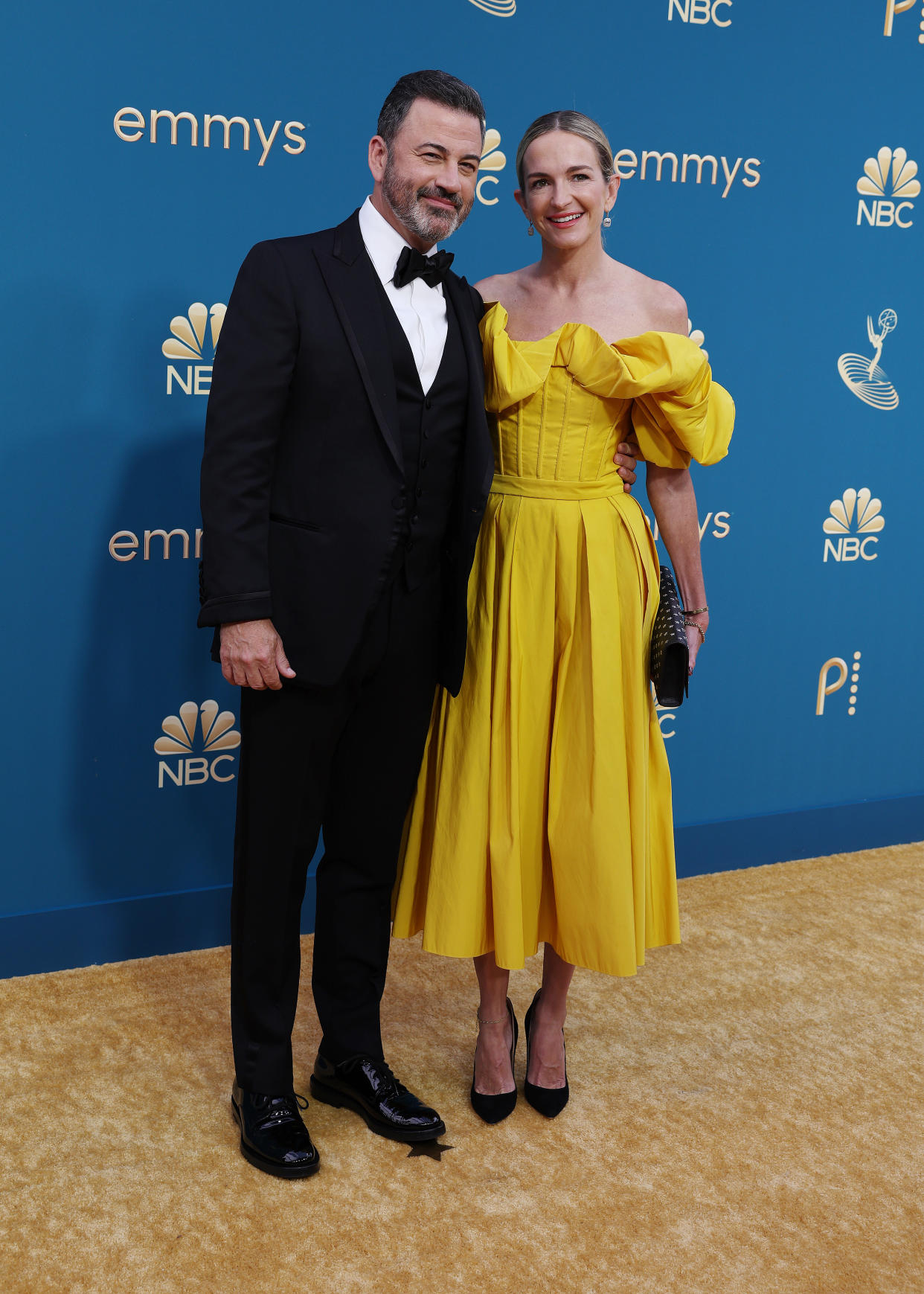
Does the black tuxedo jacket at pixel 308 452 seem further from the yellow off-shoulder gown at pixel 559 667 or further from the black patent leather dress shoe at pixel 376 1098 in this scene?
the black patent leather dress shoe at pixel 376 1098

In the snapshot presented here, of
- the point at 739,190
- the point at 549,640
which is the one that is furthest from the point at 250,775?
the point at 739,190

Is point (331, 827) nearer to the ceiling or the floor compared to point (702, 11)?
nearer to the floor

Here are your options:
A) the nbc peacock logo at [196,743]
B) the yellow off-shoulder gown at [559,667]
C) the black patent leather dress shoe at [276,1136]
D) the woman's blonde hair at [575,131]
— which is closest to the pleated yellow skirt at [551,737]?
the yellow off-shoulder gown at [559,667]

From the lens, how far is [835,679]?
3234mm

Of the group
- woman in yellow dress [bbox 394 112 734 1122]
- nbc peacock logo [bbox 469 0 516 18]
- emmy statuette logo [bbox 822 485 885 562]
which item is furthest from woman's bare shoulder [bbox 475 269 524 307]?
emmy statuette logo [bbox 822 485 885 562]

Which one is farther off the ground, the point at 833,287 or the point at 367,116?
the point at 367,116

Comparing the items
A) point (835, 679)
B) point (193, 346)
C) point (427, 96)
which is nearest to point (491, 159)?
point (193, 346)

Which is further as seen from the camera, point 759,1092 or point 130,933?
point 130,933

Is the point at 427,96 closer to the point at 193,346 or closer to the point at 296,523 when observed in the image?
the point at 296,523

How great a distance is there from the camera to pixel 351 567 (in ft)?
5.79

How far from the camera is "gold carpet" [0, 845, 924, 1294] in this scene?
1.74 m

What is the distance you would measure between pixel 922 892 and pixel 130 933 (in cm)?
191

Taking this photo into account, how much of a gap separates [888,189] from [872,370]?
43 centimetres

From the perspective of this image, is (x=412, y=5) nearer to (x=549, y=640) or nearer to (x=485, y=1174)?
(x=549, y=640)
